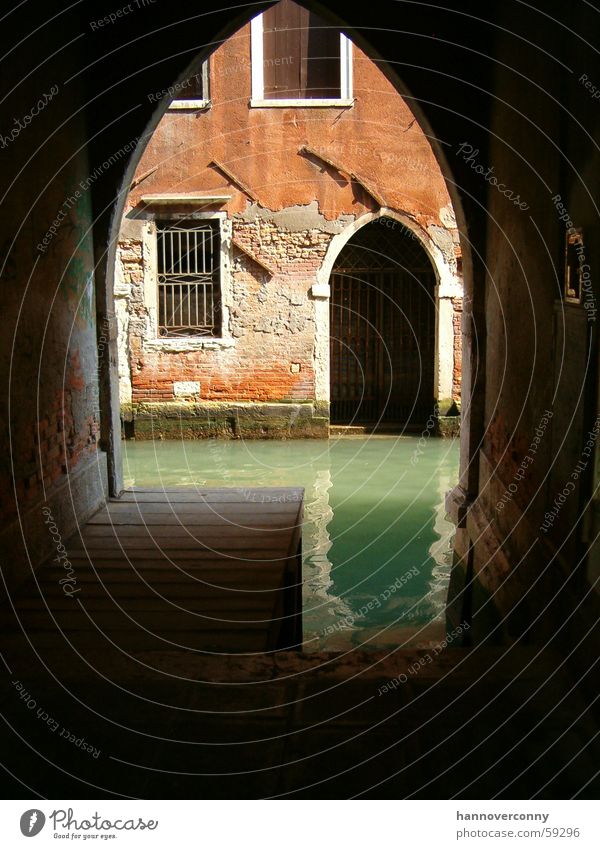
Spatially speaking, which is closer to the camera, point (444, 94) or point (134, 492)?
point (444, 94)

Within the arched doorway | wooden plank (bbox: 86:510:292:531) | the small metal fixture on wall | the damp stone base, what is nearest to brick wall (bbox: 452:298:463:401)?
the arched doorway

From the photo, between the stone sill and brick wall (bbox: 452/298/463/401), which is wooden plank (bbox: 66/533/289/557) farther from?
brick wall (bbox: 452/298/463/401)

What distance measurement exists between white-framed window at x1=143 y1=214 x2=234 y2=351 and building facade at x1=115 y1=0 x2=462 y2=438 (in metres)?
0.02

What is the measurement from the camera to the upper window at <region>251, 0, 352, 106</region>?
41.0ft

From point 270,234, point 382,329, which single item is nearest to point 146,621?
point 270,234

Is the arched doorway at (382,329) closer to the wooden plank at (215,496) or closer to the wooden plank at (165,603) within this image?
the wooden plank at (215,496)

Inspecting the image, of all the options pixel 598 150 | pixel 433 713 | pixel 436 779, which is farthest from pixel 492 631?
pixel 598 150

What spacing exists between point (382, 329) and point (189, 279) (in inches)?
109

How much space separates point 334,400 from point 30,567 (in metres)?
9.46

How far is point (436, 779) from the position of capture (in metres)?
2.65

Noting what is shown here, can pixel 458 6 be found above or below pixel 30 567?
above

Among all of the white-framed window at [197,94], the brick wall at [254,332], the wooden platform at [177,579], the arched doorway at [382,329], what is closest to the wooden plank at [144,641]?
the wooden platform at [177,579]

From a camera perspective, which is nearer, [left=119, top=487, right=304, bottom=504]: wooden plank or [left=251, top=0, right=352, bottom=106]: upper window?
[left=119, top=487, right=304, bottom=504]: wooden plank

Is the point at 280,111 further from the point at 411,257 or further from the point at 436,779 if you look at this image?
the point at 436,779
